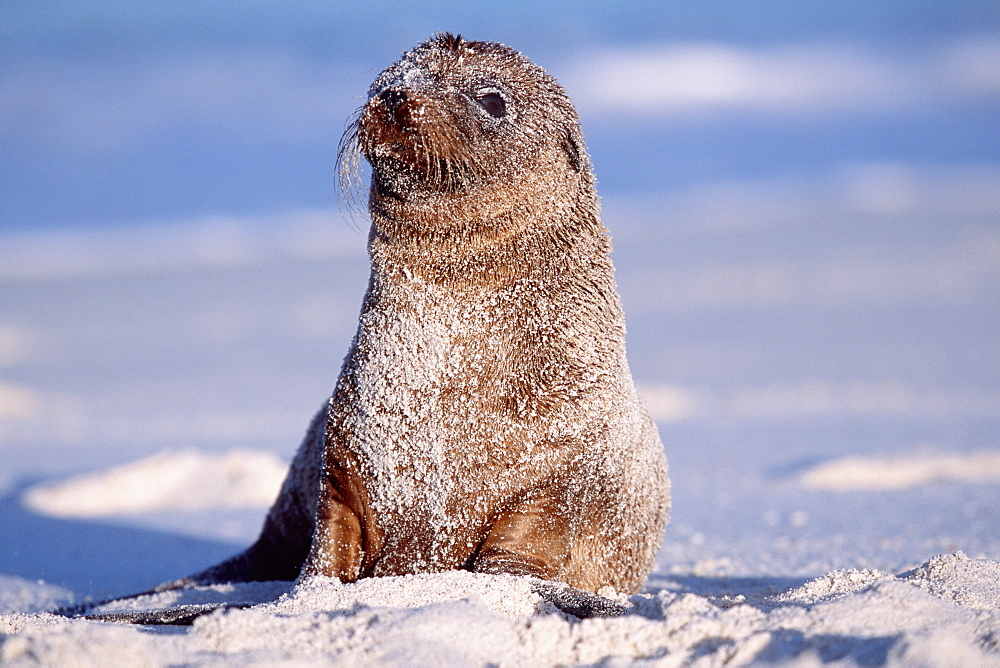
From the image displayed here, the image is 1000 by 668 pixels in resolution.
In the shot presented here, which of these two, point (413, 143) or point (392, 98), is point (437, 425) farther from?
point (392, 98)

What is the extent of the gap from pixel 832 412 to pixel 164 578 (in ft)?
22.8

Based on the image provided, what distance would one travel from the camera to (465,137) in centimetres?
380

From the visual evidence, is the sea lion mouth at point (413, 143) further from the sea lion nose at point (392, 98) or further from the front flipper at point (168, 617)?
the front flipper at point (168, 617)

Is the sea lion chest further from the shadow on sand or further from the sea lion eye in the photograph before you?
the shadow on sand

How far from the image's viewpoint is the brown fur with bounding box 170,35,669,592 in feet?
12.1

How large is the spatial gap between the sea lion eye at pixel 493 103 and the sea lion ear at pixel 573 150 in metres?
0.27

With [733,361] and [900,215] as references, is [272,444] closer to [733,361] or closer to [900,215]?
[733,361]


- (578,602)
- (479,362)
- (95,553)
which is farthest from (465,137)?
(95,553)

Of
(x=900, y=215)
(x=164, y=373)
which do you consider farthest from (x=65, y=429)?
(x=900, y=215)

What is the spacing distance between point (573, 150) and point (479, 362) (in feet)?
2.99

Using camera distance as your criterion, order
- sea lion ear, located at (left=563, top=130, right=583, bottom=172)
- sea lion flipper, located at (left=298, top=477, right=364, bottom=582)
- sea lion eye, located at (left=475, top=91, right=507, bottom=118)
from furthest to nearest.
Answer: sea lion ear, located at (left=563, top=130, right=583, bottom=172), sea lion eye, located at (left=475, top=91, right=507, bottom=118), sea lion flipper, located at (left=298, top=477, right=364, bottom=582)

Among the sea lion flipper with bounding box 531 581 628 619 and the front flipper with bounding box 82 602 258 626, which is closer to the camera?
the sea lion flipper with bounding box 531 581 628 619

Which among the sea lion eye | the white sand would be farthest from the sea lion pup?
the white sand

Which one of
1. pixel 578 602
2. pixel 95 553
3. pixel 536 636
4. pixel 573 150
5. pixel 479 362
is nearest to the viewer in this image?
pixel 536 636
